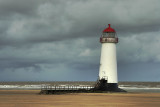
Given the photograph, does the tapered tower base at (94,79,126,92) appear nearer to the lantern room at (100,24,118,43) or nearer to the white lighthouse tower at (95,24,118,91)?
the white lighthouse tower at (95,24,118,91)

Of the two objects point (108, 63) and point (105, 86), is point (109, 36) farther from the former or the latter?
point (105, 86)

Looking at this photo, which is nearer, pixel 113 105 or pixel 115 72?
pixel 113 105

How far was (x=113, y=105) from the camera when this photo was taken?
26875 millimetres

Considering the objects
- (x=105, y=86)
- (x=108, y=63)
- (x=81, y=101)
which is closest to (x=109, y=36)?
(x=108, y=63)

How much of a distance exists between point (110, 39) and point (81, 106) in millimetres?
19994

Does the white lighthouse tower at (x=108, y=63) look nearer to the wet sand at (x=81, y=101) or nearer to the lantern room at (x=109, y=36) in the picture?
the lantern room at (x=109, y=36)

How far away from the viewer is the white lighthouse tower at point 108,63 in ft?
144

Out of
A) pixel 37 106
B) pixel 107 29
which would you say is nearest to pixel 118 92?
pixel 107 29

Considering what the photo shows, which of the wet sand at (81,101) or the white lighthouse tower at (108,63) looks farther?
the white lighthouse tower at (108,63)

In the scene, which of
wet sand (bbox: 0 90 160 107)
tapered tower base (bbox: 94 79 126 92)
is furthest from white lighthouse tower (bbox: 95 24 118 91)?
wet sand (bbox: 0 90 160 107)

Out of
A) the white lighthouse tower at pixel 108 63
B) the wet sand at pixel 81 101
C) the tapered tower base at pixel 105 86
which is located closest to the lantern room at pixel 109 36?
the white lighthouse tower at pixel 108 63

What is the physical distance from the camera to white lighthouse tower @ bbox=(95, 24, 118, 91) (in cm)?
4388

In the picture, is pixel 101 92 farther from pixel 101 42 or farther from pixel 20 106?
pixel 20 106

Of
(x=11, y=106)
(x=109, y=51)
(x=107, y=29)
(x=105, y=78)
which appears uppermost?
(x=107, y=29)
